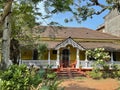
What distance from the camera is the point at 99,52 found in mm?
29828

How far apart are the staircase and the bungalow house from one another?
3.43 feet

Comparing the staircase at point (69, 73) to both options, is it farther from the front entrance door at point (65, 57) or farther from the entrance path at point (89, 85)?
the entrance path at point (89, 85)

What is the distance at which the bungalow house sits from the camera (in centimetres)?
3195

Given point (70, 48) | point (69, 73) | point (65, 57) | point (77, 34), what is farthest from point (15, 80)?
point (77, 34)

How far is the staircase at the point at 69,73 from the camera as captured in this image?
29103 millimetres

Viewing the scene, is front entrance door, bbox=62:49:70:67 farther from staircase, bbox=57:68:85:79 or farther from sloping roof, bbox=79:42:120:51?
staircase, bbox=57:68:85:79

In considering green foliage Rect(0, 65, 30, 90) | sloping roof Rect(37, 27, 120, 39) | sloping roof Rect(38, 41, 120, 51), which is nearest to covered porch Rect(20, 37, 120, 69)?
sloping roof Rect(38, 41, 120, 51)

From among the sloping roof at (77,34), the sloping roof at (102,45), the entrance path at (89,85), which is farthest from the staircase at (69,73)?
the sloping roof at (77,34)

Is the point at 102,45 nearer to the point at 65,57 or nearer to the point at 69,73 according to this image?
the point at 65,57

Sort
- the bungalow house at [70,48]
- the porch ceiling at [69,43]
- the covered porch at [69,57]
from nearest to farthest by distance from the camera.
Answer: the covered porch at [69,57] < the bungalow house at [70,48] < the porch ceiling at [69,43]

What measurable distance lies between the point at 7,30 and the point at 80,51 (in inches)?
941

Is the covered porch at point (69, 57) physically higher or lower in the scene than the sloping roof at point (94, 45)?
lower

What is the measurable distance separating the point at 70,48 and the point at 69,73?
18.4ft

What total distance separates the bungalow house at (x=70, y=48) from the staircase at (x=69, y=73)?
1.05 metres
